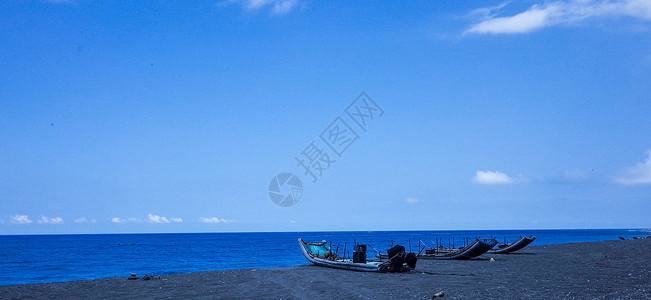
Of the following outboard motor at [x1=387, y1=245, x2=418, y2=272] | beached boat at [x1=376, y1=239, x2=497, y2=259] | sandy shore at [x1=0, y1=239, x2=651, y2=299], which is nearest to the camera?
sandy shore at [x1=0, y1=239, x2=651, y2=299]

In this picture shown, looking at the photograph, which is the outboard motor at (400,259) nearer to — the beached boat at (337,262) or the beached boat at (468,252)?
the beached boat at (337,262)

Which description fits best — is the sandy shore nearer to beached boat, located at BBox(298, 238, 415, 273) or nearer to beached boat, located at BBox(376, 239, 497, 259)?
beached boat, located at BBox(298, 238, 415, 273)

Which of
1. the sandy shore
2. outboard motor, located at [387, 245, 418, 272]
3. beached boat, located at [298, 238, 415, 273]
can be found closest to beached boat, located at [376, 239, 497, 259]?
beached boat, located at [298, 238, 415, 273]

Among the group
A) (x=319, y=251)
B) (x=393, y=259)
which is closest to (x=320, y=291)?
(x=393, y=259)

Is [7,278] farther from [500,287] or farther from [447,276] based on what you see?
[500,287]

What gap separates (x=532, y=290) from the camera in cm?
1720

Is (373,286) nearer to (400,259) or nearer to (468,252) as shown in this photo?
(400,259)

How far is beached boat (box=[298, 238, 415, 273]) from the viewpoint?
24672 millimetres

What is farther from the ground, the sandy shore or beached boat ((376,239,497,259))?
beached boat ((376,239,497,259))

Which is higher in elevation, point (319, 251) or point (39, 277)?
point (319, 251)

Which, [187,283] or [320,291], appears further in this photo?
[187,283]

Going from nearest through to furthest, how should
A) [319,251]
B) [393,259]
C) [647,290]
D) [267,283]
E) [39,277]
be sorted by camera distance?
[647,290], [267,283], [393,259], [319,251], [39,277]

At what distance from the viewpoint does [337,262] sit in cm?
2834

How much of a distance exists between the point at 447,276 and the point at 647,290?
328 inches
